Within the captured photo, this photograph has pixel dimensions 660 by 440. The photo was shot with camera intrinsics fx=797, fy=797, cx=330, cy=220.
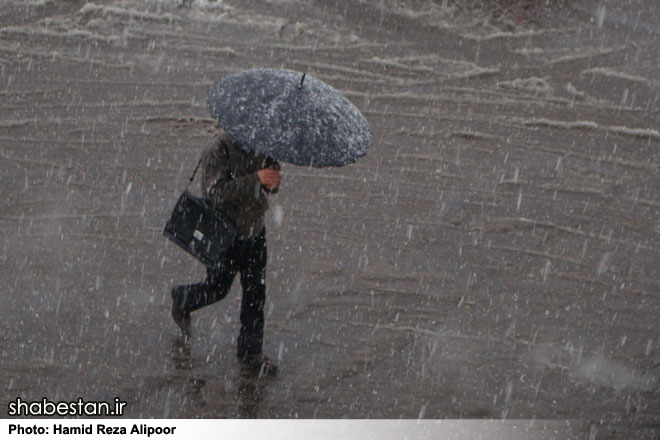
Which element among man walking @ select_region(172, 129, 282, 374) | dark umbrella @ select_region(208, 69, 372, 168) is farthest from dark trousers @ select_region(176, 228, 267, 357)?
dark umbrella @ select_region(208, 69, 372, 168)

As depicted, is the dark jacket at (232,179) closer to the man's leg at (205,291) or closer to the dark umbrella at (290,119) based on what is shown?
the dark umbrella at (290,119)

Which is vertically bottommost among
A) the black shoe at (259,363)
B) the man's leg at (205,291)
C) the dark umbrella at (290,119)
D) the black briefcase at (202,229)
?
the black shoe at (259,363)

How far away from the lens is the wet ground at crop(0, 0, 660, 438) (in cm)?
498

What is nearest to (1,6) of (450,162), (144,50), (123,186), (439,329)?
(144,50)

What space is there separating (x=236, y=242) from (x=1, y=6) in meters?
8.45

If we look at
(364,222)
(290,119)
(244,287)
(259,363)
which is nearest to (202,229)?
(244,287)

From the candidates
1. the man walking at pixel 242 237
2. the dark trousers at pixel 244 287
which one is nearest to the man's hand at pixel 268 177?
the man walking at pixel 242 237

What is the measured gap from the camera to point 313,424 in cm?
464

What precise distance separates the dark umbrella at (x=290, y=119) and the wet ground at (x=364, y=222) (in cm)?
161

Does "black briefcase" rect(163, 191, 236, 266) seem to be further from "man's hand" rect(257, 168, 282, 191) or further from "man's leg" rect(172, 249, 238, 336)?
"man's hand" rect(257, 168, 282, 191)

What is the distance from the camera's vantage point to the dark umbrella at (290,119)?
4.00 meters

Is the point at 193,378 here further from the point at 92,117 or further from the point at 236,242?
the point at 92,117

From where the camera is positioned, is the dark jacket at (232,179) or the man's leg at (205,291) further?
the man's leg at (205,291)

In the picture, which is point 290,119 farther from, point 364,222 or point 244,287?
point 364,222
